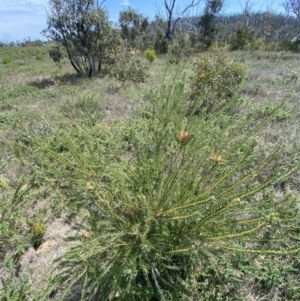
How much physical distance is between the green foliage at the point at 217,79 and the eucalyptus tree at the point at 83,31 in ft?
17.9

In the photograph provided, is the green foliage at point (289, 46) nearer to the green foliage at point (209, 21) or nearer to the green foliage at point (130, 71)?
the green foliage at point (209, 21)

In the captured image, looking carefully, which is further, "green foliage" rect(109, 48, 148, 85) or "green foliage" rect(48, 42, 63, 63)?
"green foliage" rect(48, 42, 63, 63)

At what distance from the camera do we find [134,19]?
18.2 meters

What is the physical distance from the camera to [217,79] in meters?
4.13

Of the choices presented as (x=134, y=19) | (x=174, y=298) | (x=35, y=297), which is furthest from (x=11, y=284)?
(x=134, y=19)

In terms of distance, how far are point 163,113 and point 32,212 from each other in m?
1.92

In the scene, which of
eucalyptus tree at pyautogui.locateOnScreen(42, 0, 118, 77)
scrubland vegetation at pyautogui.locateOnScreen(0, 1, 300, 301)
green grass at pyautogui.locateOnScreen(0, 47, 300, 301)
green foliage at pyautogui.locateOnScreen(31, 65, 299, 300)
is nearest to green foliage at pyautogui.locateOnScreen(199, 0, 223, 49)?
eucalyptus tree at pyautogui.locateOnScreen(42, 0, 118, 77)

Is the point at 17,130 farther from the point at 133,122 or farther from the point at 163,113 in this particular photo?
the point at 163,113

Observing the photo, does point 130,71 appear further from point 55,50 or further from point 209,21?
point 209,21

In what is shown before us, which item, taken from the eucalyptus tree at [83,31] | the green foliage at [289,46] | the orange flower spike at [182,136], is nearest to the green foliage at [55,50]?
the eucalyptus tree at [83,31]

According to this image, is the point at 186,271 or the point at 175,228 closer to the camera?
the point at 175,228

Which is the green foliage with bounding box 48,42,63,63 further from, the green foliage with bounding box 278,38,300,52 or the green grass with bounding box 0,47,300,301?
the green foliage with bounding box 278,38,300,52

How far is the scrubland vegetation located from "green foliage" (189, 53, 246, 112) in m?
0.02

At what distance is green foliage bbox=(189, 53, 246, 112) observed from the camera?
161 inches
